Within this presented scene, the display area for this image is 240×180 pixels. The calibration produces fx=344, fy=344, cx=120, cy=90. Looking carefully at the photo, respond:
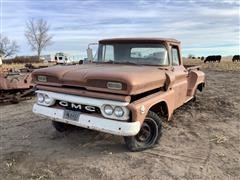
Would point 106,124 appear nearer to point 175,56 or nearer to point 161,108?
point 161,108

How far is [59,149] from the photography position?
5848 millimetres

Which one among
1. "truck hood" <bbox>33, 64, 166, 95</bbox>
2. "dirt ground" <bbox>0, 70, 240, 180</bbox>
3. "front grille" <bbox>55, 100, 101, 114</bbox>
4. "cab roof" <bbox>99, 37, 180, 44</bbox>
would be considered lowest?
"dirt ground" <bbox>0, 70, 240, 180</bbox>

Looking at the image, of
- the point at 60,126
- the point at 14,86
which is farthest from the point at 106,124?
the point at 14,86

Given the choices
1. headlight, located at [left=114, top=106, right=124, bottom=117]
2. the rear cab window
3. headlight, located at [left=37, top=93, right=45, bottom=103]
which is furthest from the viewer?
the rear cab window

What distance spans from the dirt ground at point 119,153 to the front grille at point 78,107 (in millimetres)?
738

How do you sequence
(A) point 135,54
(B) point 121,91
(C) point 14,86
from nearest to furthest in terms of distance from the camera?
1. (B) point 121,91
2. (A) point 135,54
3. (C) point 14,86

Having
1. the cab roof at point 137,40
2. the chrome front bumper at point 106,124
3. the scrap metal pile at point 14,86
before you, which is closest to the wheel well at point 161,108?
the chrome front bumper at point 106,124

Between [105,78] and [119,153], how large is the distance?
53.0 inches

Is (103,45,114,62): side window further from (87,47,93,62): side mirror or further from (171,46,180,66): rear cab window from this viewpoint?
(171,46,180,66): rear cab window

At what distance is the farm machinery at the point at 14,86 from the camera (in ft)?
32.7

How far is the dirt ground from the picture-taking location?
4.84 meters

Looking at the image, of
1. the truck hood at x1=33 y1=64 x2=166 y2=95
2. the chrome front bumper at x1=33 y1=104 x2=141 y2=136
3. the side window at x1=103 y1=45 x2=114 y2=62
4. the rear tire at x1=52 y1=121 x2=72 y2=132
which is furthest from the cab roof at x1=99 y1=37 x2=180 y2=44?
the chrome front bumper at x1=33 y1=104 x2=141 y2=136

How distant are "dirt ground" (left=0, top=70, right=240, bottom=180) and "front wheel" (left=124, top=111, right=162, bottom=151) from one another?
12cm

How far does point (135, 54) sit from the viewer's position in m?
6.69
